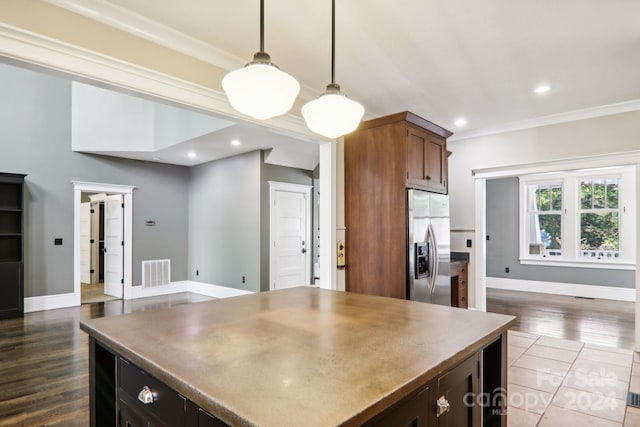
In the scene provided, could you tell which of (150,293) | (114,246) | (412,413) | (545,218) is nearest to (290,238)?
Answer: (150,293)

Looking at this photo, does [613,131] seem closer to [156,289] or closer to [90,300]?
[156,289]

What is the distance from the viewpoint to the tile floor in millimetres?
2375

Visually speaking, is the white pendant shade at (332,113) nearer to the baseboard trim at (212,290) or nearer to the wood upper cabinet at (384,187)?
the wood upper cabinet at (384,187)

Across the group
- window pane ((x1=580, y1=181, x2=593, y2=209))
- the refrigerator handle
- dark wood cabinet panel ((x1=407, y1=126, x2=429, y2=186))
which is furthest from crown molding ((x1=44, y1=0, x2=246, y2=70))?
window pane ((x1=580, y1=181, x2=593, y2=209))

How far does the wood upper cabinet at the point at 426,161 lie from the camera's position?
11.7 ft

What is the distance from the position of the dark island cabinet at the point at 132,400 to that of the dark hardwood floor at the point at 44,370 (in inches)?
42.8

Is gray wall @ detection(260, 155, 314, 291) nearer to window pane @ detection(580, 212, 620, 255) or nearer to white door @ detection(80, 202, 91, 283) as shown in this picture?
white door @ detection(80, 202, 91, 283)

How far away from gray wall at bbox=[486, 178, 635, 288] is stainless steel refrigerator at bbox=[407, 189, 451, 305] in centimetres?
427

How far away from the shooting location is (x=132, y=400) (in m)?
1.32

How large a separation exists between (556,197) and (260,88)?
7.57 meters

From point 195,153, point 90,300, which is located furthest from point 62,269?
point 195,153

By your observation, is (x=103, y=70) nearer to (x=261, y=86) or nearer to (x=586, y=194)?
(x=261, y=86)

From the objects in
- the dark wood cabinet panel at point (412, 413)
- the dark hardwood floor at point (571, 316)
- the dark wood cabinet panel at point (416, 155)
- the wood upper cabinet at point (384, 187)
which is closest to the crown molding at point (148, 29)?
the wood upper cabinet at point (384, 187)

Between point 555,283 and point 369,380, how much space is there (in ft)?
24.8
